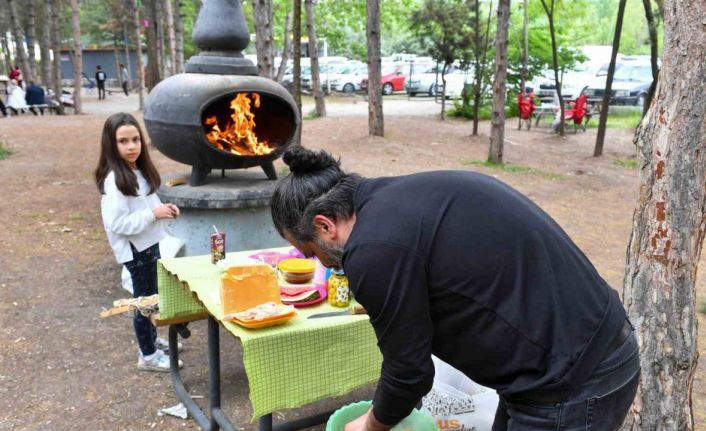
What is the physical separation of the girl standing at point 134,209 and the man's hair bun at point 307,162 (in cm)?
206

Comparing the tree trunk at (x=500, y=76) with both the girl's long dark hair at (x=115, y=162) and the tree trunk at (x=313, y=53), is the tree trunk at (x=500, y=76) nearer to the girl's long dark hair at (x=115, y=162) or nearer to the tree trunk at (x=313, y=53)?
the tree trunk at (x=313, y=53)

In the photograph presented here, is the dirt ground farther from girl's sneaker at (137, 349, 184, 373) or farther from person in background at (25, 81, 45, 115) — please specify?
person in background at (25, 81, 45, 115)

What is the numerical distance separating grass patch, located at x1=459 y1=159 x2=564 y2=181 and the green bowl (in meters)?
8.43

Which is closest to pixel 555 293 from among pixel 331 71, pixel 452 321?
pixel 452 321

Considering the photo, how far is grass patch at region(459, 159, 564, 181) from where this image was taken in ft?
33.6

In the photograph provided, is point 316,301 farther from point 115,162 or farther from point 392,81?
point 392,81

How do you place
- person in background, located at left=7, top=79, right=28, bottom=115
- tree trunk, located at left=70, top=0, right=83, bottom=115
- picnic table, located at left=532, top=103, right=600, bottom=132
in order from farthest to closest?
person in background, located at left=7, top=79, right=28, bottom=115
picnic table, located at left=532, top=103, right=600, bottom=132
tree trunk, located at left=70, top=0, right=83, bottom=115

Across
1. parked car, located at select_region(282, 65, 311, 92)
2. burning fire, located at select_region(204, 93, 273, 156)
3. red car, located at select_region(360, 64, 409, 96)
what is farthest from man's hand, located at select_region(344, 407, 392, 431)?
red car, located at select_region(360, 64, 409, 96)

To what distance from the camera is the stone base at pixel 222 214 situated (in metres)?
5.02

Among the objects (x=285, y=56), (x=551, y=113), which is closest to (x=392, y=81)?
(x=551, y=113)

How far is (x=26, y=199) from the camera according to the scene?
766cm

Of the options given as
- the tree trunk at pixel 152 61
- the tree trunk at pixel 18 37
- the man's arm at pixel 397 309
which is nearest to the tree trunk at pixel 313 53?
the tree trunk at pixel 152 61

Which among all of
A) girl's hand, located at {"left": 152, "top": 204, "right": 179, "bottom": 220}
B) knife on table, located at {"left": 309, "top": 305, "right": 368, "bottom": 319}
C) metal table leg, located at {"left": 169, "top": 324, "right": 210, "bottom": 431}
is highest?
girl's hand, located at {"left": 152, "top": 204, "right": 179, "bottom": 220}

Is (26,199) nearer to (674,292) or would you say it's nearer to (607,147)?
(674,292)
